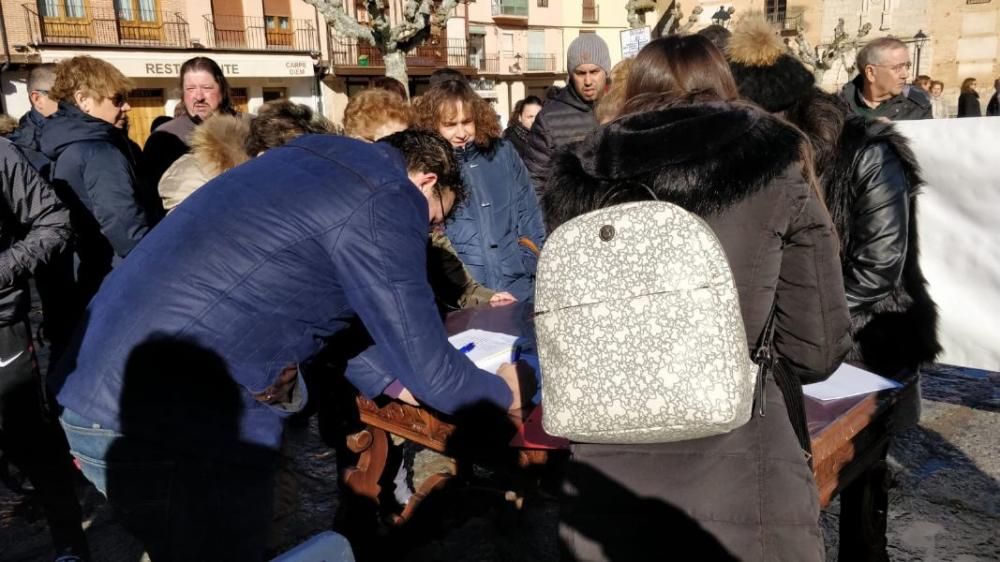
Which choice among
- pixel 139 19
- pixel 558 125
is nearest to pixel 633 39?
pixel 558 125

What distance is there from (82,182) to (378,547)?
1848 millimetres

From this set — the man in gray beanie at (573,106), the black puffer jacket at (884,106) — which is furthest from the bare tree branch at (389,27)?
the black puffer jacket at (884,106)

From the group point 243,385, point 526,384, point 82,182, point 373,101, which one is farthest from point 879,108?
point 82,182

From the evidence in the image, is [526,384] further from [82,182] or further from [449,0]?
[449,0]

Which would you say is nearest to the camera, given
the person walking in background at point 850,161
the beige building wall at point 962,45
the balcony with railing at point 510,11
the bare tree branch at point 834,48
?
the person walking in background at point 850,161

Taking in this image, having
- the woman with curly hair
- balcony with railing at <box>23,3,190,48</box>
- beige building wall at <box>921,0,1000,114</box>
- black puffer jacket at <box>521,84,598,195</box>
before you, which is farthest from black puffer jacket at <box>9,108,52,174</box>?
beige building wall at <box>921,0,1000,114</box>

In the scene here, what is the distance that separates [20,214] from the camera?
7.99 ft

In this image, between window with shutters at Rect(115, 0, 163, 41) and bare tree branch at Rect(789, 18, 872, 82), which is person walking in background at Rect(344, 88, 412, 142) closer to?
window with shutters at Rect(115, 0, 163, 41)

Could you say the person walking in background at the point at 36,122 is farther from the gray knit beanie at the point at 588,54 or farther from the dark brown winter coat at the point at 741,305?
the gray knit beanie at the point at 588,54

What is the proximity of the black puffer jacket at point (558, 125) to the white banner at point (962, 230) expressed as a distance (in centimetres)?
193

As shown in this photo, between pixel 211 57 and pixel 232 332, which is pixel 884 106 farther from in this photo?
pixel 211 57

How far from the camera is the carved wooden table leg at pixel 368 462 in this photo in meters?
2.14

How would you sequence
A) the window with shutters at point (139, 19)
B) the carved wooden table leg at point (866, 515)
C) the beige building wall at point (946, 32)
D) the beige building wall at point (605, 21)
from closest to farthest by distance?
the carved wooden table leg at point (866, 515), the window with shutters at point (139, 19), the beige building wall at point (946, 32), the beige building wall at point (605, 21)

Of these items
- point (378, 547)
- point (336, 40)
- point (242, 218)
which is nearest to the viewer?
point (242, 218)
